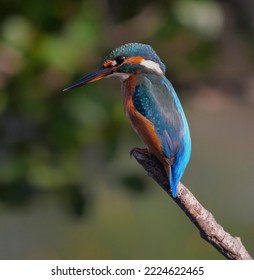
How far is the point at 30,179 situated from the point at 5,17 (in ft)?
1.59

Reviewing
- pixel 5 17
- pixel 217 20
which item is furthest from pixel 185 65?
pixel 5 17

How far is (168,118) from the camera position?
90 cm

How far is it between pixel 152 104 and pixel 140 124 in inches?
1.1

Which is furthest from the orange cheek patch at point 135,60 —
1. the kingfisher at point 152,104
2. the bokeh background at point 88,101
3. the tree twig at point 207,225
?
the bokeh background at point 88,101

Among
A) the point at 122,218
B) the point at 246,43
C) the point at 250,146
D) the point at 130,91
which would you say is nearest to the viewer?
the point at 130,91

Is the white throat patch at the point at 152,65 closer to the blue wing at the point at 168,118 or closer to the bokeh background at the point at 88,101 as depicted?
the blue wing at the point at 168,118

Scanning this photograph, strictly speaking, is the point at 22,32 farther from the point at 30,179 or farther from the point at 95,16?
the point at 30,179

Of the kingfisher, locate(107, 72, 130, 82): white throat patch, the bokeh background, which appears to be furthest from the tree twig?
the bokeh background

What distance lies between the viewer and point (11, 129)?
246 cm

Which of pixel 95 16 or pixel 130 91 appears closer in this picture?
pixel 130 91

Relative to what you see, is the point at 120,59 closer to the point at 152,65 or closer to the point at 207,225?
the point at 152,65

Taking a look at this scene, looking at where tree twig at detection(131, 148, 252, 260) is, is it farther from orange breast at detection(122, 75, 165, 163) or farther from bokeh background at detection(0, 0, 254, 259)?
bokeh background at detection(0, 0, 254, 259)

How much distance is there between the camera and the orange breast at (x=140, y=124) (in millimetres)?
902
